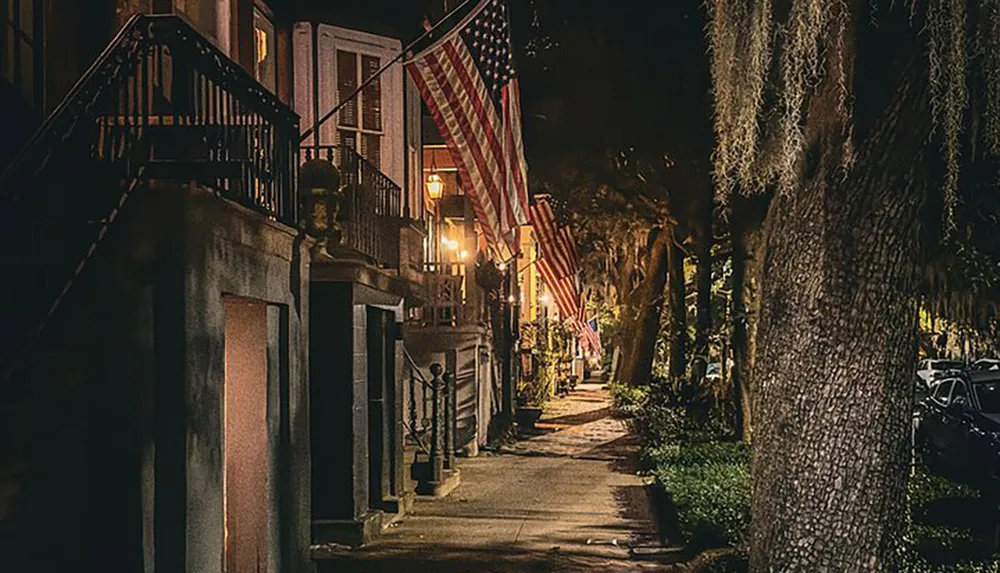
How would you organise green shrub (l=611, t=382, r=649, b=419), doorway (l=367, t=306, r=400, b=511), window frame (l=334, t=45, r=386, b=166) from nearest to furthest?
doorway (l=367, t=306, r=400, b=511) → window frame (l=334, t=45, r=386, b=166) → green shrub (l=611, t=382, r=649, b=419)

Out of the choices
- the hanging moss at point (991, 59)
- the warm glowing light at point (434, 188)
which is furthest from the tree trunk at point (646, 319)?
the hanging moss at point (991, 59)

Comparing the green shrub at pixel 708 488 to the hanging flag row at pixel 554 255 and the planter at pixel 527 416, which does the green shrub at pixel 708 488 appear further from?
the planter at pixel 527 416

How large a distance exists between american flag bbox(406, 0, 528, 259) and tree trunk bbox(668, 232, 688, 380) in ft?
59.8

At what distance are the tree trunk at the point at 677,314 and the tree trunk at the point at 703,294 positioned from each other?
189 centimetres

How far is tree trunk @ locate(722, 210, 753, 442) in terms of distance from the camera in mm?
23547

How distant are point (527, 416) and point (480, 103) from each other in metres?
22.5

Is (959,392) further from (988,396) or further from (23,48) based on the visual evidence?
(23,48)

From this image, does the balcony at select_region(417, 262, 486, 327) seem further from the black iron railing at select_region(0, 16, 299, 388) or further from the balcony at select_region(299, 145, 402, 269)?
the black iron railing at select_region(0, 16, 299, 388)

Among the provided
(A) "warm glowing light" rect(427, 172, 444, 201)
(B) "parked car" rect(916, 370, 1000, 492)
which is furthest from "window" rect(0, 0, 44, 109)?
(B) "parked car" rect(916, 370, 1000, 492)

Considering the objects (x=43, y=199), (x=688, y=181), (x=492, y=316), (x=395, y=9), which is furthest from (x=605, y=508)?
(x=492, y=316)

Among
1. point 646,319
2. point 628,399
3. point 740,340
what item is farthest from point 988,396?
point 646,319

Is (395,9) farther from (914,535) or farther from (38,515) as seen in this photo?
(38,515)

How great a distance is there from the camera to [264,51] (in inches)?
631

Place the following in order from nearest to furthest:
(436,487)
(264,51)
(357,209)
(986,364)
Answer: (357,209), (264,51), (436,487), (986,364)
